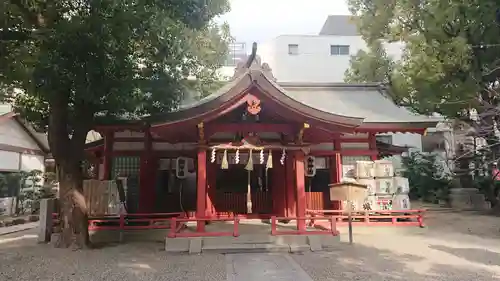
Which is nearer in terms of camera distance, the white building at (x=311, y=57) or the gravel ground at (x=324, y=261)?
the gravel ground at (x=324, y=261)

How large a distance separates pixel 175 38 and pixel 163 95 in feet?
6.80

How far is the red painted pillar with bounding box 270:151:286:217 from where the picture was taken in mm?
12375

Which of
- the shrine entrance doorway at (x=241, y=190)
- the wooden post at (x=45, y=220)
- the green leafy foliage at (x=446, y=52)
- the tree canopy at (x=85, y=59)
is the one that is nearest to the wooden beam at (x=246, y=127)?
the tree canopy at (x=85, y=59)

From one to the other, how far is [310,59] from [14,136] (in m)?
25.3

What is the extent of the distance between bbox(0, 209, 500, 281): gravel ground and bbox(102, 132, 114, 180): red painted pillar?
3040 mm

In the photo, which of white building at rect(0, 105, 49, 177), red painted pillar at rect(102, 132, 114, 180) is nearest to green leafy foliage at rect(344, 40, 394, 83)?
red painted pillar at rect(102, 132, 114, 180)

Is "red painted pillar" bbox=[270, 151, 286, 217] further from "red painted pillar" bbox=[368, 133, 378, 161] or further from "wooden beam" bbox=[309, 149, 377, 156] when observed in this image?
"red painted pillar" bbox=[368, 133, 378, 161]

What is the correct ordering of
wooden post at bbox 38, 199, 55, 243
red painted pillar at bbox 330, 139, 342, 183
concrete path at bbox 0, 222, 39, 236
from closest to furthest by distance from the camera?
wooden post at bbox 38, 199, 55, 243
red painted pillar at bbox 330, 139, 342, 183
concrete path at bbox 0, 222, 39, 236

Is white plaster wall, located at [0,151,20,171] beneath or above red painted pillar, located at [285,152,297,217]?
above

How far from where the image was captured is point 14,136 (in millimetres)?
20500

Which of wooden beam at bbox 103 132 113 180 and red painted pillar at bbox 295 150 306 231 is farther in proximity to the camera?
wooden beam at bbox 103 132 113 180

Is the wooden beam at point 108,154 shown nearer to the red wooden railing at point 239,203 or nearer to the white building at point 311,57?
the red wooden railing at point 239,203

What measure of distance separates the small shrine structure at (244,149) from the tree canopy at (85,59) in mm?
1432

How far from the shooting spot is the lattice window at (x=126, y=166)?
12703mm
